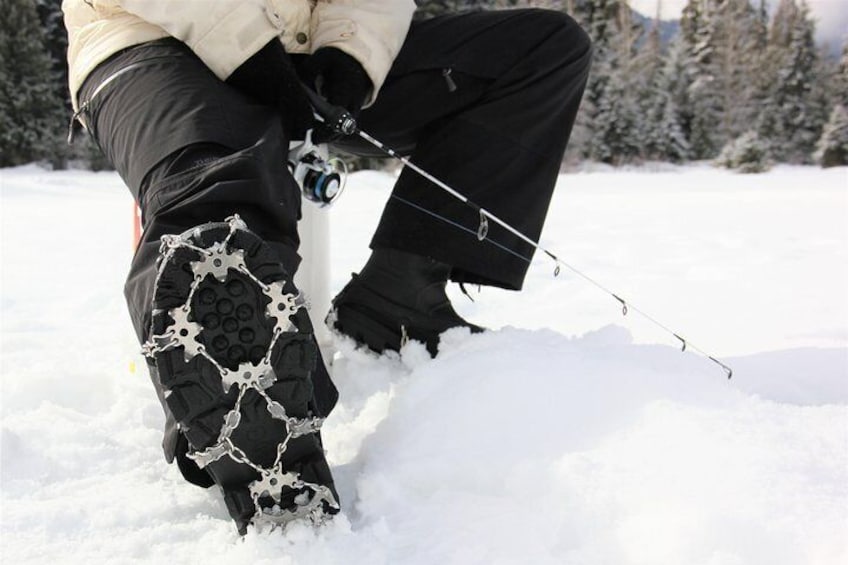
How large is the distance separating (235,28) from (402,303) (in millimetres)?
570

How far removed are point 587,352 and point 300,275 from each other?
61 cm

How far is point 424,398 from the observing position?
1.09 metres

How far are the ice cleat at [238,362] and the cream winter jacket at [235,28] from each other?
443mm

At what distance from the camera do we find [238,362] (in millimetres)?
775

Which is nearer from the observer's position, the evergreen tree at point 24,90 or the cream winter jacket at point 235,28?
the cream winter jacket at point 235,28

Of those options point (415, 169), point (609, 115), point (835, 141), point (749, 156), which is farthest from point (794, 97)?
point (415, 169)

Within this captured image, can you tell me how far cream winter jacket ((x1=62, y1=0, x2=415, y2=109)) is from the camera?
107cm

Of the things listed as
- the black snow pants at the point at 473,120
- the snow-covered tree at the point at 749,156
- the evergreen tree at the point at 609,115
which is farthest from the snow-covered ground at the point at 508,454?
the evergreen tree at the point at 609,115

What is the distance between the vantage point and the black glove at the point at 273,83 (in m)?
1.09

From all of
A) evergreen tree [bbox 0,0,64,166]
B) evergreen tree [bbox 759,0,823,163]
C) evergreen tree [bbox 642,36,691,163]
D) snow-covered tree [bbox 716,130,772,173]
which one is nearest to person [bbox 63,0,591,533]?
evergreen tree [bbox 0,0,64,166]

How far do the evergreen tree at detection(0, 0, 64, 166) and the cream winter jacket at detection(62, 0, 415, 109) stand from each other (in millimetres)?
12626

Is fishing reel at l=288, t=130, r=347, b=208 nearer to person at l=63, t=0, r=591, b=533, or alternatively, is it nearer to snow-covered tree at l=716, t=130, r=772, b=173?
person at l=63, t=0, r=591, b=533

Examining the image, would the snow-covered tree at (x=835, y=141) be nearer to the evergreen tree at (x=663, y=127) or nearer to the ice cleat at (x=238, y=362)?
the evergreen tree at (x=663, y=127)

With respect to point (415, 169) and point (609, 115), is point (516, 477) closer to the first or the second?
point (415, 169)
